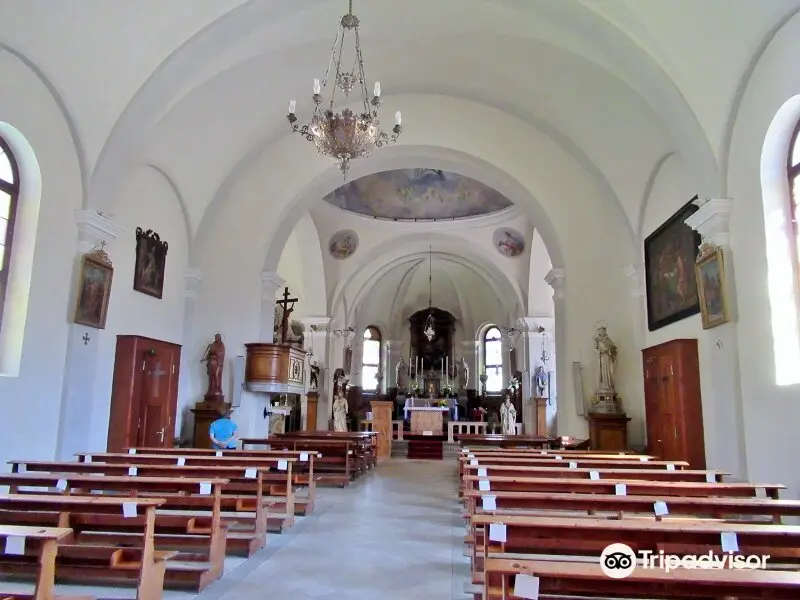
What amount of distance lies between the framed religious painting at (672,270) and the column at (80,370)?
25.2 feet

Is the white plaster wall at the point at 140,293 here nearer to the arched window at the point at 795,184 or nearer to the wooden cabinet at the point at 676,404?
the wooden cabinet at the point at 676,404

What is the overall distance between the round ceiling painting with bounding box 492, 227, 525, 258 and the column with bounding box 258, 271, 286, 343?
27.4ft

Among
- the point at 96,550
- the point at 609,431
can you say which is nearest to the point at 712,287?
the point at 609,431

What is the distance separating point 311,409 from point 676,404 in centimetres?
1260

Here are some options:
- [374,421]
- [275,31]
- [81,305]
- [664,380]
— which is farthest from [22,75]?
[374,421]

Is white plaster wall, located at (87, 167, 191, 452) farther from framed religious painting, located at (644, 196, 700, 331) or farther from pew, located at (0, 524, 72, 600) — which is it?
framed religious painting, located at (644, 196, 700, 331)

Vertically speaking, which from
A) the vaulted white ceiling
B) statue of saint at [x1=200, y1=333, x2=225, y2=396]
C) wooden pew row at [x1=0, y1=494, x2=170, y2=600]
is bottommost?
wooden pew row at [x1=0, y1=494, x2=170, y2=600]

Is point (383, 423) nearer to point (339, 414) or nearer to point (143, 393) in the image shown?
point (339, 414)

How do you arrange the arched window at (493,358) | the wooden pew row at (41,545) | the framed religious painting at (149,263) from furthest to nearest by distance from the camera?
the arched window at (493,358), the framed religious painting at (149,263), the wooden pew row at (41,545)

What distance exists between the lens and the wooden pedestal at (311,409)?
18500mm

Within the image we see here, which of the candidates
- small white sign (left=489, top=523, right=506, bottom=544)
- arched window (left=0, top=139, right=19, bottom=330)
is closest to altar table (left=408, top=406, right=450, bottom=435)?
arched window (left=0, top=139, right=19, bottom=330)

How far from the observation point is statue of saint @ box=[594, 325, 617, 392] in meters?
10.3

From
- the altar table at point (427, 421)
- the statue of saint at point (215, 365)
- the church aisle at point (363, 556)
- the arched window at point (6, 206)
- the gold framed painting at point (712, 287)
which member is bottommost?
the church aisle at point (363, 556)

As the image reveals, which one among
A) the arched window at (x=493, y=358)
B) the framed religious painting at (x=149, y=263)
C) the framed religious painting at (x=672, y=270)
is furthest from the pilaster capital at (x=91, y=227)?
the arched window at (x=493, y=358)
